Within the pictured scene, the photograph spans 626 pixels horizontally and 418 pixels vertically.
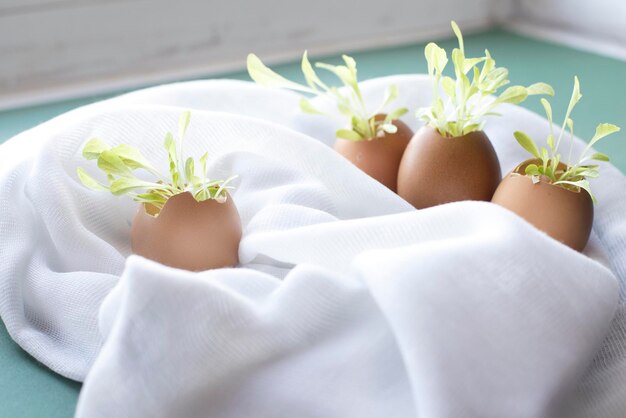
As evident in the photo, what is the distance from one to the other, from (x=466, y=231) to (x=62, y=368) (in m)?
0.22

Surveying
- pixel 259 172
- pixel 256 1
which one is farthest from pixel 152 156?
pixel 256 1

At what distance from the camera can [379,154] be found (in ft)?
1.92

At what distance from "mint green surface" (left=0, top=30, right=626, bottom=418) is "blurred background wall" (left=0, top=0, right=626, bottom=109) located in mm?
49

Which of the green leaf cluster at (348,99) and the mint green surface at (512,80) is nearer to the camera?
the mint green surface at (512,80)

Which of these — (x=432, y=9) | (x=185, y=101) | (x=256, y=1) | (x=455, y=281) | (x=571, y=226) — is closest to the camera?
(x=455, y=281)

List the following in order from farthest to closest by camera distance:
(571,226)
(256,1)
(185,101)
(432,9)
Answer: (432,9) → (256,1) → (185,101) → (571,226)

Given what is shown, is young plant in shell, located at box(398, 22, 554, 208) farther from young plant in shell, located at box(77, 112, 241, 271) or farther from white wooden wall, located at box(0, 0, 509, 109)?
white wooden wall, located at box(0, 0, 509, 109)

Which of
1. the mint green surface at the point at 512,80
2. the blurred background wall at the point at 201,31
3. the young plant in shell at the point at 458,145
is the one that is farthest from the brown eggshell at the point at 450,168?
the blurred background wall at the point at 201,31

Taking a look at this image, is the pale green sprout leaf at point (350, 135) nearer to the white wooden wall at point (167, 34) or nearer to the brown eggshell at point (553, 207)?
the brown eggshell at point (553, 207)

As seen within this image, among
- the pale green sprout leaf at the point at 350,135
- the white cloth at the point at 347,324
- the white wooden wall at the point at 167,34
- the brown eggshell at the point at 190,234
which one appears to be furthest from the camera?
the white wooden wall at the point at 167,34

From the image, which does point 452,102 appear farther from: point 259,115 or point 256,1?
point 256,1

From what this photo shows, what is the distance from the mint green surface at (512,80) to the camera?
0.46 m

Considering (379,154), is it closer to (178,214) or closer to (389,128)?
(389,128)

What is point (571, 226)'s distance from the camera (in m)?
0.51
